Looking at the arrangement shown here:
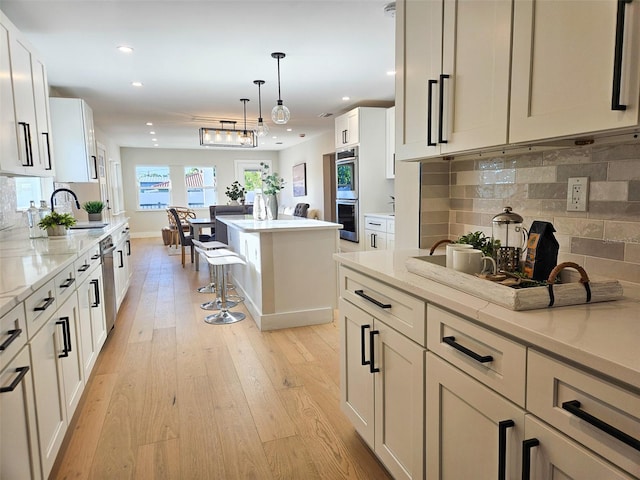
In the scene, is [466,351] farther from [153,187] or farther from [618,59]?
[153,187]

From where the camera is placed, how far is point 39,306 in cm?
165

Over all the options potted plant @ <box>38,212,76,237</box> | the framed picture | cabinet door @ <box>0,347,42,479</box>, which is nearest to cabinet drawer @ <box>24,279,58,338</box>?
cabinet door @ <box>0,347,42,479</box>

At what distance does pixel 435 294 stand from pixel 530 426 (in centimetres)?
42

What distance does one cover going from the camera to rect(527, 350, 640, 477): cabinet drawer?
0.72 metres

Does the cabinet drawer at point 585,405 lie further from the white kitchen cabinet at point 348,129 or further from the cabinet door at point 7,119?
the white kitchen cabinet at point 348,129

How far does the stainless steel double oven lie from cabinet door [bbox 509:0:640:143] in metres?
4.39

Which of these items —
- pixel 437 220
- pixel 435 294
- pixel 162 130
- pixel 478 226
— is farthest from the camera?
pixel 162 130

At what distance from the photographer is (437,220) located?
6.81ft

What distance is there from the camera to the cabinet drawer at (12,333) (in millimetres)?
1280

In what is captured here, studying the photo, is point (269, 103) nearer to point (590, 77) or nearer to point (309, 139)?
point (309, 139)

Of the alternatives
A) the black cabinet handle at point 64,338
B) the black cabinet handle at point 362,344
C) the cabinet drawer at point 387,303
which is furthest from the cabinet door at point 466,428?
the black cabinet handle at point 64,338

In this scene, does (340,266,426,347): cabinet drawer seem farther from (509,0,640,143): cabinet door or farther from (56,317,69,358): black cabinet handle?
(56,317,69,358): black cabinet handle

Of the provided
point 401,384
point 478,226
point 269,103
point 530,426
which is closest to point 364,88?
point 269,103

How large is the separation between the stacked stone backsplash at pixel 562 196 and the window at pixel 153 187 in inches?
410
